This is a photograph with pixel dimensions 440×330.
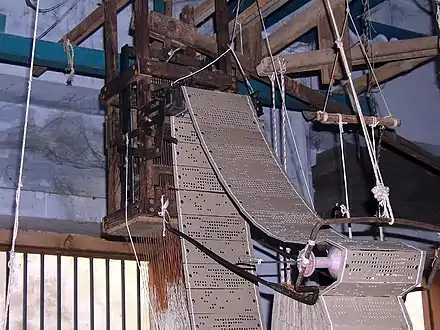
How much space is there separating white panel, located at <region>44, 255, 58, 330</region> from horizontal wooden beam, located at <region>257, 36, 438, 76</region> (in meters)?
1.06

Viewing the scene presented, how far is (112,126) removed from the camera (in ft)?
8.07

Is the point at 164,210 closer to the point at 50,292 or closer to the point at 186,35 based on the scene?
the point at 186,35

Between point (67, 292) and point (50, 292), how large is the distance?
66 mm

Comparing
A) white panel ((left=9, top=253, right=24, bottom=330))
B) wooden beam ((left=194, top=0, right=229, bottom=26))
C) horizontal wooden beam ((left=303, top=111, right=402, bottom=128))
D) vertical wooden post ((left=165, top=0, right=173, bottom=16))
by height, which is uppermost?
vertical wooden post ((left=165, top=0, right=173, bottom=16))

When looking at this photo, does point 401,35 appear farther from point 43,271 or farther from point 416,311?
point 43,271

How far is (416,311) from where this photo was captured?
362 centimetres

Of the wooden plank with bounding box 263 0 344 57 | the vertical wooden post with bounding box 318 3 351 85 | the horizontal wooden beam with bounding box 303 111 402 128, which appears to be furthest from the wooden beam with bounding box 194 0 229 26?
the horizontal wooden beam with bounding box 303 111 402 128

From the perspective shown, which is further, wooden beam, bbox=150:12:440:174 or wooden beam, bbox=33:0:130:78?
Answer: wooden beam, bbox=33:0:130:78

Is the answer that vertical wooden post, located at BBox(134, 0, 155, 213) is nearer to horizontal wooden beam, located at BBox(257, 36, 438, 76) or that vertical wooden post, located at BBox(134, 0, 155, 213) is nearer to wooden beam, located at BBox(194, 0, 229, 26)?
horizontal wooden beam, located at BBox(257, 36, 438, 76)

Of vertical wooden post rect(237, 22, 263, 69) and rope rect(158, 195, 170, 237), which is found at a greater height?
vertical wooden post rect(237, 22, 263, 69)

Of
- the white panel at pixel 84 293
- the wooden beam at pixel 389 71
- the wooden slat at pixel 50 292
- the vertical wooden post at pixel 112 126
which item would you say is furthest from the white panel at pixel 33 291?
the wooden beam at pixel 389 71

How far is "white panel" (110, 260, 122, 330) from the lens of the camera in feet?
10.1

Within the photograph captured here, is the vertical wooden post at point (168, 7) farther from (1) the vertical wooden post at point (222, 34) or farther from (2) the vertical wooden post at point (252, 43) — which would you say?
(1) the vertical wooden post at point (222, 34)

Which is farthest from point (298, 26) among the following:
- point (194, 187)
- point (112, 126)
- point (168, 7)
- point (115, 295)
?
point (115, 295)
